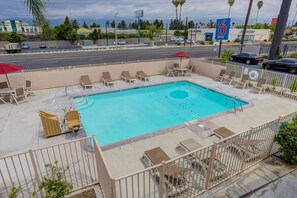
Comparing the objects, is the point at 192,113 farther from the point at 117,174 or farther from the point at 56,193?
the point at 56,193

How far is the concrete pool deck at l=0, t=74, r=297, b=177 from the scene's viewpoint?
5679 mm

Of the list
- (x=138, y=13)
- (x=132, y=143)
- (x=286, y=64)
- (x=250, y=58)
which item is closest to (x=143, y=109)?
(x=132, y=143)

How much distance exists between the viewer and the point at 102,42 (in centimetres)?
5034

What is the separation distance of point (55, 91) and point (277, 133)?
39.1 ft

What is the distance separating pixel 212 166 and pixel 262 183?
4.87 ft

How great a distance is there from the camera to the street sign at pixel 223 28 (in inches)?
762

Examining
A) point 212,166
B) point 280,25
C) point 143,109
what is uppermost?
point 280,25

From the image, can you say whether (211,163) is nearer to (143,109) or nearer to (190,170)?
(190,170)

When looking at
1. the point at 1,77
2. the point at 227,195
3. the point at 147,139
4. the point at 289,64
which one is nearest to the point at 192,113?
the point at 147,139

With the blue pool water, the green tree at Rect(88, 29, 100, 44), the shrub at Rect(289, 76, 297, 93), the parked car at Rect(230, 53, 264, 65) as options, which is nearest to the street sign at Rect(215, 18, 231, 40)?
the parked car at Rect(230, 53, 264, 65)

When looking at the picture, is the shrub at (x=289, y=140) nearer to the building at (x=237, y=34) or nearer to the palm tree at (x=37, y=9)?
the palm tree at (x=37, y=9)

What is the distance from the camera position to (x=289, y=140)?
456cm

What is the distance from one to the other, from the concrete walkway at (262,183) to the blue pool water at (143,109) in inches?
171

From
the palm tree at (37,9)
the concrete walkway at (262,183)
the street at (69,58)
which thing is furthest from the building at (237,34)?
the palm tree at (37,9)
